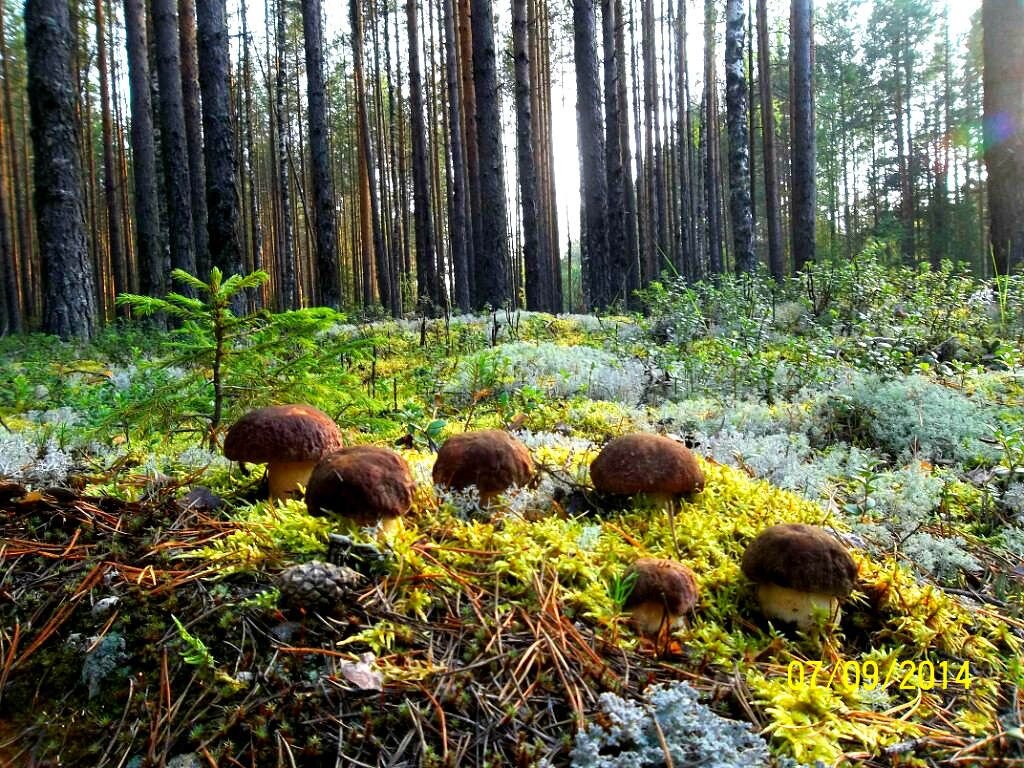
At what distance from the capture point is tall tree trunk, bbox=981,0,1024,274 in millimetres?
7645

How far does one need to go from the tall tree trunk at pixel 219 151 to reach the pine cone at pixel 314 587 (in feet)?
26.7

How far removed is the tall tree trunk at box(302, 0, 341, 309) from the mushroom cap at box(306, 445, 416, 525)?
10.6 m

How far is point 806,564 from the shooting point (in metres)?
1.69

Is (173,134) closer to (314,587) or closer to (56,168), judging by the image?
(56,168)

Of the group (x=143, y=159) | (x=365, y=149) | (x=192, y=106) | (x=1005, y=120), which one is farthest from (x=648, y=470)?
(x=365, y=149)

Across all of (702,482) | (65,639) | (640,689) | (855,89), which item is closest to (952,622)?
(702,482)

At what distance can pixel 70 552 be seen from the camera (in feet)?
6.21

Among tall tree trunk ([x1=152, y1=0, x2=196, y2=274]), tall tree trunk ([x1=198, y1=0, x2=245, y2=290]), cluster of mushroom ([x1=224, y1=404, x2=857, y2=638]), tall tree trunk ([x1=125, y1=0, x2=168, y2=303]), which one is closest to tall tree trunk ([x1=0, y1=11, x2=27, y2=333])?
tall tree trunk ([x1=125, y1=0, x2=168, y2=303])

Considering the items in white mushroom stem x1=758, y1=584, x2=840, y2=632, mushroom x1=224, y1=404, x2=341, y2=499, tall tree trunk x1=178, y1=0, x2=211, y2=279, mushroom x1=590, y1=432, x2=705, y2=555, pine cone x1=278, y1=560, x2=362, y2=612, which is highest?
tall tree trunk x1=178, y1=0, x2=211, y2=279

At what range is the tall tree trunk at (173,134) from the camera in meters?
11.5

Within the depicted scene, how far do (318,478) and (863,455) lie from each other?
2.80m

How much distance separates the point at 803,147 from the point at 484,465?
13.4 metres

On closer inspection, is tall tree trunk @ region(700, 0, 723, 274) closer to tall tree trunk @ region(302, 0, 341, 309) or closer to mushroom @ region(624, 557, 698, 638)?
tall tree trunk @ region(302, 0, 341, 309)

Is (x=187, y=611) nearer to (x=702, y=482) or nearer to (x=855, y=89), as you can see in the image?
(x=702, y=482)
